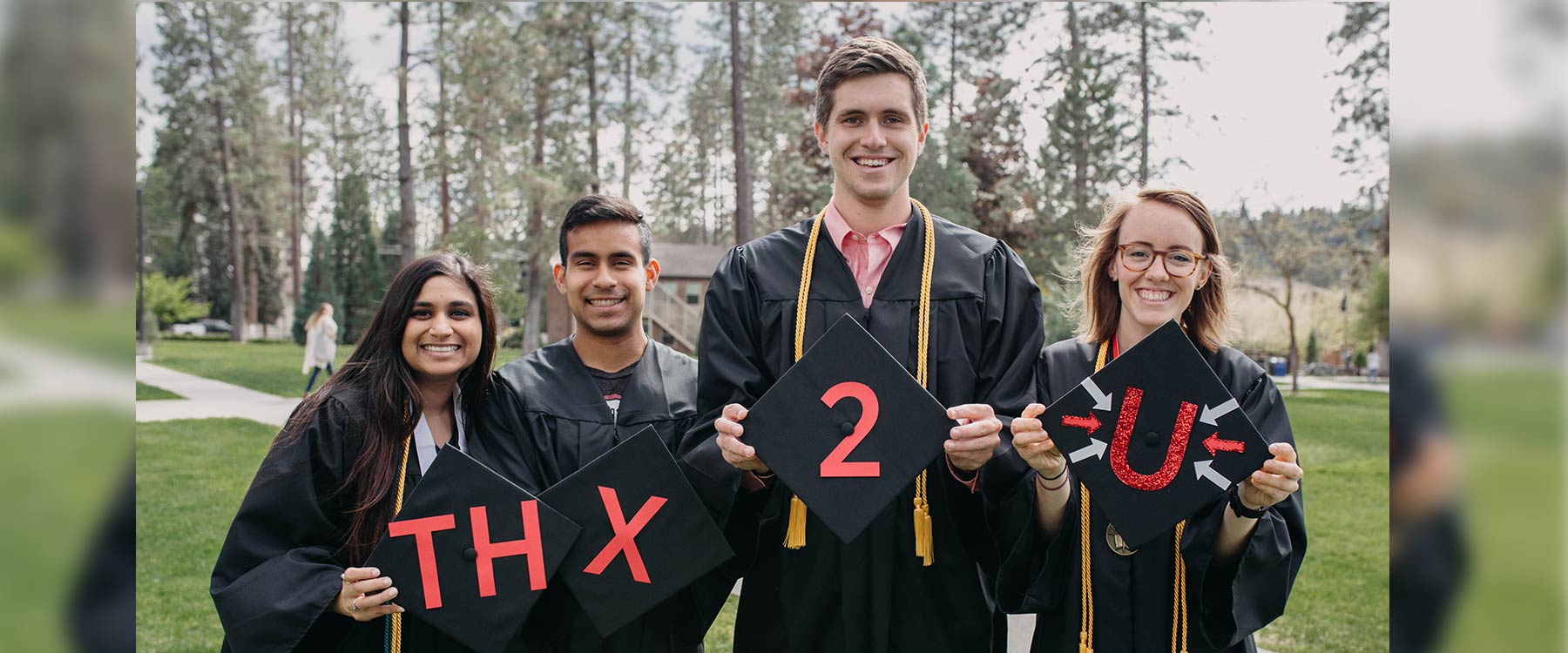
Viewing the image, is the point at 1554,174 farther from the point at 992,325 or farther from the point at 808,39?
the point at 808,39

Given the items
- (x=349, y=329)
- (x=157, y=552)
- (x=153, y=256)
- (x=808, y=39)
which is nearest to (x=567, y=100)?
(x=808, y=39)

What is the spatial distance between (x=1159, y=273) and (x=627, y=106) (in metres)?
16.9

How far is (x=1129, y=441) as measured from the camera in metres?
2.19

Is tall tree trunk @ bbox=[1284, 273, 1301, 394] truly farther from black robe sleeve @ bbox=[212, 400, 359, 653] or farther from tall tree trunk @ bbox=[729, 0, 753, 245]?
black robe sleeve @ bbox=[212, 400, 359, 653]

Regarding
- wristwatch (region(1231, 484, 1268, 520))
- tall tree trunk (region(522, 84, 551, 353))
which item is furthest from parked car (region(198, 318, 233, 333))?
wristwatch (region(1231, 484, 1268, 520))

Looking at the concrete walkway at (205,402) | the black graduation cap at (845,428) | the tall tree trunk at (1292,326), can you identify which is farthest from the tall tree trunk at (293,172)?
the black graduation cap at (845,428)

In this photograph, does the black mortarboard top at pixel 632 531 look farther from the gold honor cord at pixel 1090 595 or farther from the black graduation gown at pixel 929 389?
the gold honor cord at pixel 1090 595

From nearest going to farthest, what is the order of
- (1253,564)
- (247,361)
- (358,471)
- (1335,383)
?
(1253,564) → (358,471) → (1335,383) → (247,361)

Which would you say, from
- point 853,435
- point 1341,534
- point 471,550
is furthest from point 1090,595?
point 1341,534

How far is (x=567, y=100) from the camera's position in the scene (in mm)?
18016

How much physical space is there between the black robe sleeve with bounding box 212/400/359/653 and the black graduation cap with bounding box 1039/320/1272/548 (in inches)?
70.0

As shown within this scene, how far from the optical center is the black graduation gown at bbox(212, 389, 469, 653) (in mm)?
2316

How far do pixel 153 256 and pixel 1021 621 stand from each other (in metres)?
41.1

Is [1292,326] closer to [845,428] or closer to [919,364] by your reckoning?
[919,364]
